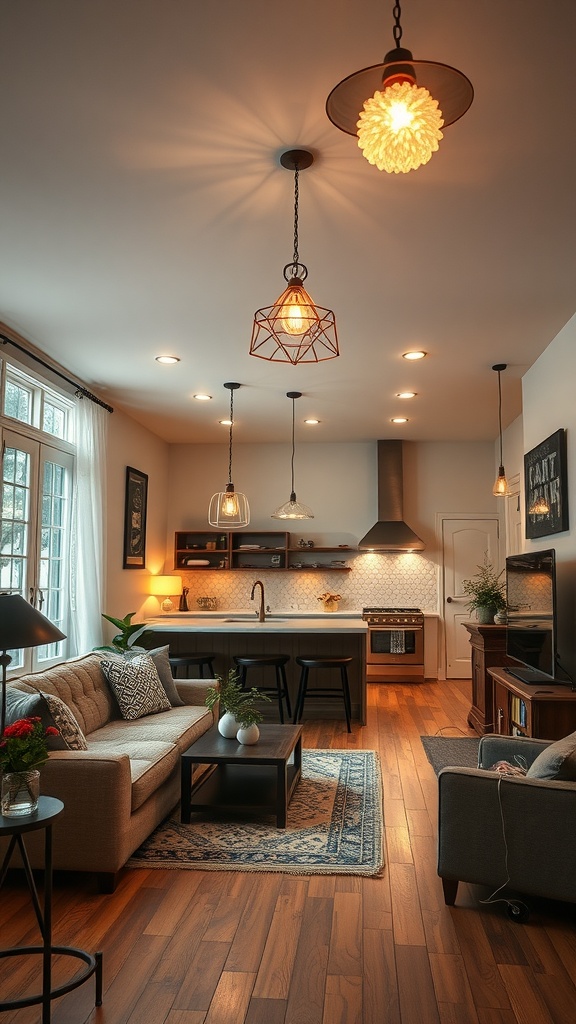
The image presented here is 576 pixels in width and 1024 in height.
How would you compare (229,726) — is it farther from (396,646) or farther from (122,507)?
(396,646)

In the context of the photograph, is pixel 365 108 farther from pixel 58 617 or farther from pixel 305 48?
pixel 58 617

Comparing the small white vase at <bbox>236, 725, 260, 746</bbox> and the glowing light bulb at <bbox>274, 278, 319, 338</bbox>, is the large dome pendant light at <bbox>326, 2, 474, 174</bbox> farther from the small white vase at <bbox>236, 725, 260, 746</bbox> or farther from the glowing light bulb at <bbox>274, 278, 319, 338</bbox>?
the small white vase at <bbox>236, 725, 260, 746</bbox>

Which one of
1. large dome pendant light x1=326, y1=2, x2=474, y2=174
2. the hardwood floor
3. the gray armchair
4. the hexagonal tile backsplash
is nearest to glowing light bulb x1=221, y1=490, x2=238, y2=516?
the hexagonal tile backsplash

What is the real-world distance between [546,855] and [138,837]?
183cm

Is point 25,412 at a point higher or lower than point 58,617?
higher

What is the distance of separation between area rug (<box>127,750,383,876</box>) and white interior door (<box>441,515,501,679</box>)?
4789 mm

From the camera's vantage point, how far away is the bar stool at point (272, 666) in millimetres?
6430

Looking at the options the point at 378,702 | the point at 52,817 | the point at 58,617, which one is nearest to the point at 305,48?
the point at 52,817

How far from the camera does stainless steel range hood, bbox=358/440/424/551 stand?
362 inches

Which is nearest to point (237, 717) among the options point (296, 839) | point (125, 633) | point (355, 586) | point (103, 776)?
point (296, 839)

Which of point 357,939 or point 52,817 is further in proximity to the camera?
point 357,939

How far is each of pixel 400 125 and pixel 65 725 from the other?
9.81 ft

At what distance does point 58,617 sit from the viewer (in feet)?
20.1

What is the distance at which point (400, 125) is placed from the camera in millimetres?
1712
